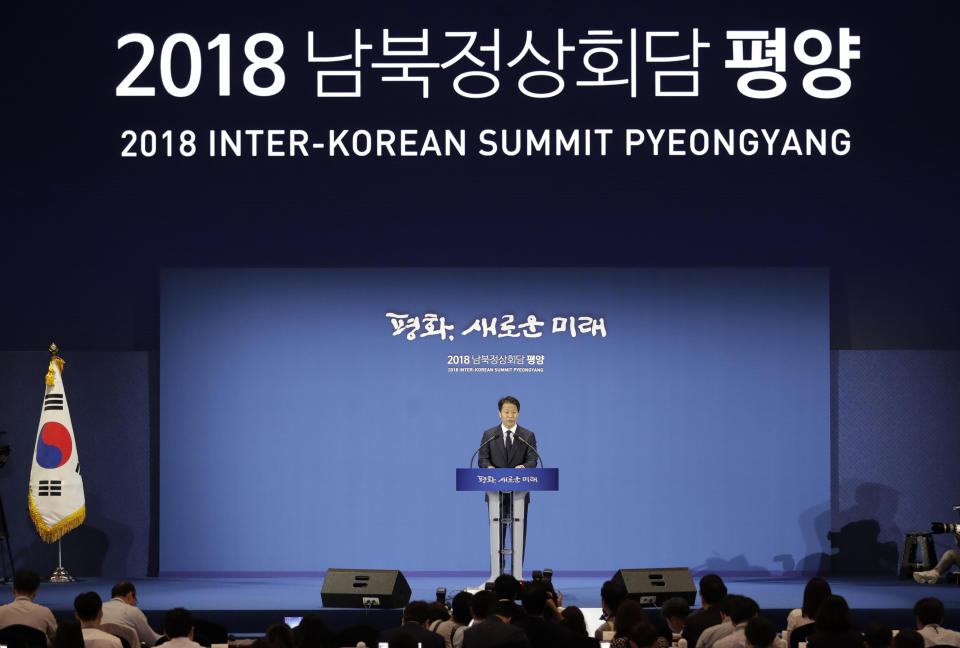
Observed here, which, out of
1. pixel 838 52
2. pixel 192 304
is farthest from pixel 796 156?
pixel 192 304

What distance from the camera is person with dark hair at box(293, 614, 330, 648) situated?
5.50 meters

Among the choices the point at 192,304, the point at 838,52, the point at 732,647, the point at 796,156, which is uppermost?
the point at 838,52

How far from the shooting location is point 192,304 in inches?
422

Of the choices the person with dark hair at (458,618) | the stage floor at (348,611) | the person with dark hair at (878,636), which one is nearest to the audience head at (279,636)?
the person with dark hair at (458,618)

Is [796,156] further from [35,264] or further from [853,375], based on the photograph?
[35,264]

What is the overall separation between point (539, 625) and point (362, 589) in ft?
8.22

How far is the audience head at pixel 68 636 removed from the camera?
5410 mm

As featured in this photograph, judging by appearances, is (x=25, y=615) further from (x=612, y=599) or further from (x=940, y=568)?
(x=940, y=568)

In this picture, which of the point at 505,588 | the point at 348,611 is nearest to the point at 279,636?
the point at 505,588

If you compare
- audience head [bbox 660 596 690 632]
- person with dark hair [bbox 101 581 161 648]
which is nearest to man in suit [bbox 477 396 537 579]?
audience head [bbox 660 596 690 632]

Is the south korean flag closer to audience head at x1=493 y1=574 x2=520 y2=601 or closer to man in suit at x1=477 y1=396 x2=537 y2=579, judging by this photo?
man in suit at x1=477 y1=396 x2=537 y2=579

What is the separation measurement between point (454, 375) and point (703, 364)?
76.2 inches

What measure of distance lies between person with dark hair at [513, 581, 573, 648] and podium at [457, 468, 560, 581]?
6.68 feet

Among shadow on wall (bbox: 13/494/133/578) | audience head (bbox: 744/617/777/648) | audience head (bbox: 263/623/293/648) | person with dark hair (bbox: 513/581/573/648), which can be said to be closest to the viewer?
audience head (bbox: 263/623/293/648)
